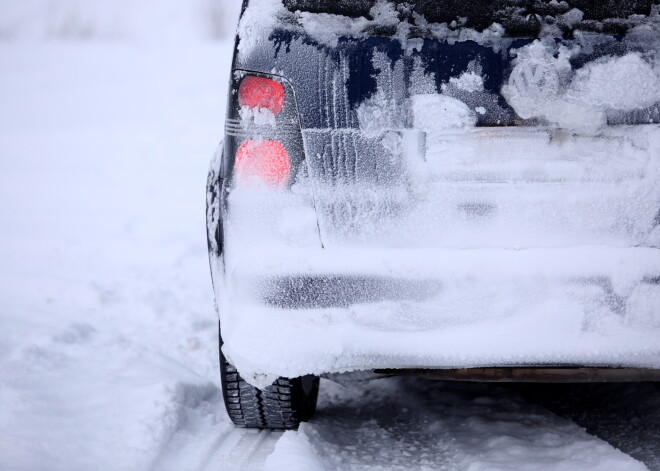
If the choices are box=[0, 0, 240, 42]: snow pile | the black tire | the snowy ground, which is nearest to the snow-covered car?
the black tire

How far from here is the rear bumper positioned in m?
Answer: 1.85

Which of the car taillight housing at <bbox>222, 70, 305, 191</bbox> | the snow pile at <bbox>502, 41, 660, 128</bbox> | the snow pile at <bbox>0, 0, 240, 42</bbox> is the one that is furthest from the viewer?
the snow pile at <bbox>0, 0, 240, 42</bbox>

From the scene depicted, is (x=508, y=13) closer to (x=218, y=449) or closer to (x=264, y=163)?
(x=264, y=163)

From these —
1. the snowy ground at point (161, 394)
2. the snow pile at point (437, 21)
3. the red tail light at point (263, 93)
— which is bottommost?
the snowy ground at point (161, 394)

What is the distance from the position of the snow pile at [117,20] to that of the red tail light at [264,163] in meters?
18.2

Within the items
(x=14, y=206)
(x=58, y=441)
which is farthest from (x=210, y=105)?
(x=58, y=441)

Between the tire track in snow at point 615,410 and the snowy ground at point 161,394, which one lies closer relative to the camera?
the snowy ground at point 161,394

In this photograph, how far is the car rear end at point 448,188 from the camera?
184cm

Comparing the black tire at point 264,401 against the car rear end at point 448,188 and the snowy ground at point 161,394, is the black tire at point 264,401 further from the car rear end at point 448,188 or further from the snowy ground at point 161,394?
the car rear end at point 448,188

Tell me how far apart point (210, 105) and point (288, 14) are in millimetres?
11398

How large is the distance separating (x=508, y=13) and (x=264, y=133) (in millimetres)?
775

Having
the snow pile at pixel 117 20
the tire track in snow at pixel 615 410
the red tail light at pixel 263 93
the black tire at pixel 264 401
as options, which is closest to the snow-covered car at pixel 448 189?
the red tail light at pixel 263 93

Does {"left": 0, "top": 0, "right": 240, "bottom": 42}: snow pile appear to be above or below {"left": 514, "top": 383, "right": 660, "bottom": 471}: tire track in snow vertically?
above

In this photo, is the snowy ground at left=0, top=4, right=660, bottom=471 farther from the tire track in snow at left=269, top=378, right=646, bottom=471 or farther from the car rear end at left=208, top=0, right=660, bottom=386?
the car rear end at left=208, top=0, right=660, bottom=386
